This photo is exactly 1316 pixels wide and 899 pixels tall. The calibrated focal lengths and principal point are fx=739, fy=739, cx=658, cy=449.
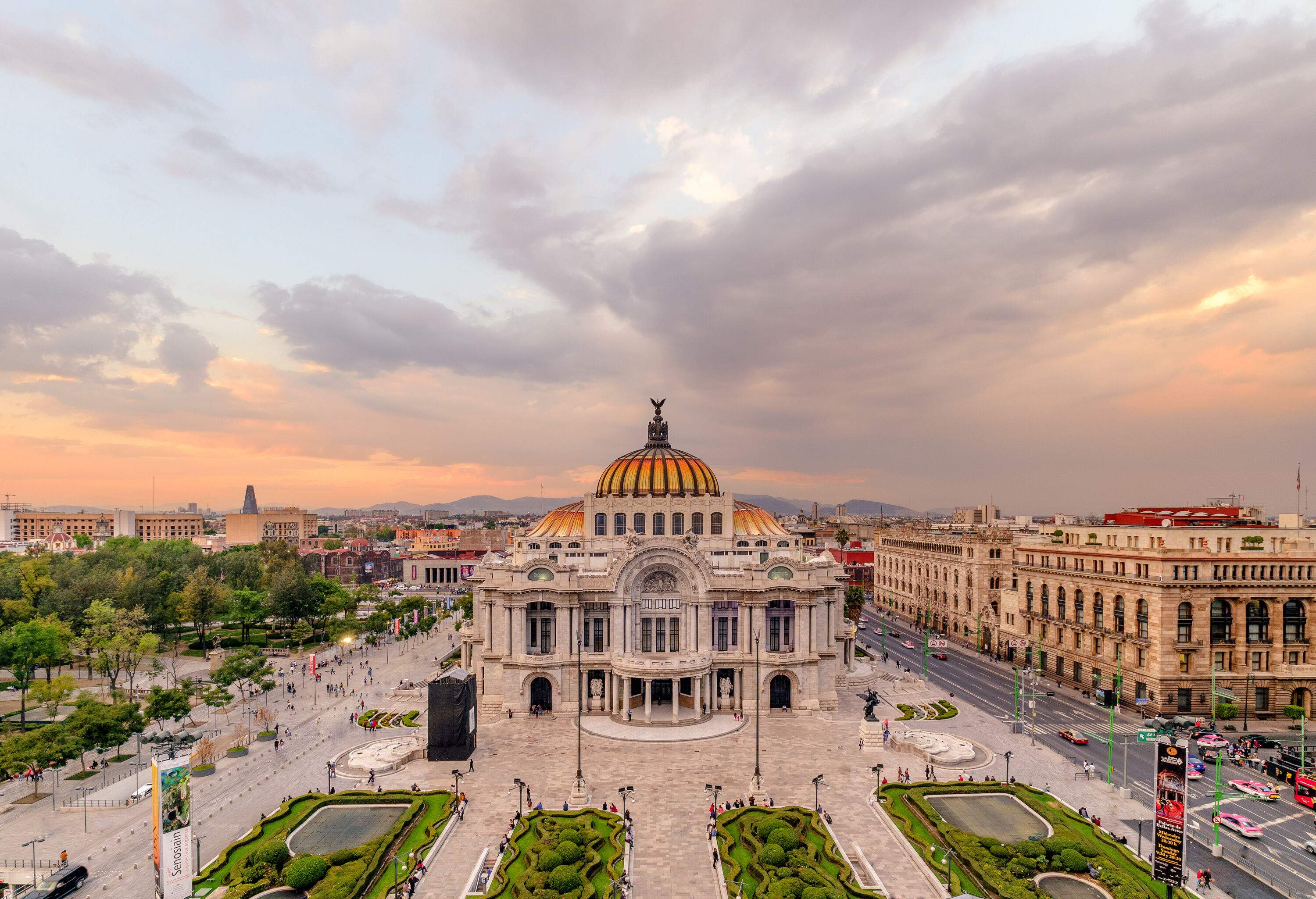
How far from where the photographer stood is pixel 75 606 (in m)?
94.6

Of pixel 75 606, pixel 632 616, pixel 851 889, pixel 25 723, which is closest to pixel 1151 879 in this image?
pixel 851 889

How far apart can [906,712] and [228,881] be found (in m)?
59.2

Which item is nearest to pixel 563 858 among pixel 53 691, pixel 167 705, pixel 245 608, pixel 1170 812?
pixel 1170 812

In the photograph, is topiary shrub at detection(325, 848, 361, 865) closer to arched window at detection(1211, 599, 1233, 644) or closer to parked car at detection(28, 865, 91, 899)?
parked car at detection(28, 865, 91, 899)

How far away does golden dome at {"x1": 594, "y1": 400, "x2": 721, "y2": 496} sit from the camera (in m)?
90.6

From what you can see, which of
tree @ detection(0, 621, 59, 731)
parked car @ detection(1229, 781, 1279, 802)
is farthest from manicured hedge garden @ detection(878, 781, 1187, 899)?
tree @ detection(0, 621, 59, 731)

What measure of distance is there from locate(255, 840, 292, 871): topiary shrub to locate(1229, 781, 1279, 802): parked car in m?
62.7

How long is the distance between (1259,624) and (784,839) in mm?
61088

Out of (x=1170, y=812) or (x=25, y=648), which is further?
(x=25, y=648)

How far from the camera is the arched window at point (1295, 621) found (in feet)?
241

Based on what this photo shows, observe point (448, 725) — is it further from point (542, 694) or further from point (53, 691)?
point (53, 691)

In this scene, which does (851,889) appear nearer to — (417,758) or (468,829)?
(468,829)

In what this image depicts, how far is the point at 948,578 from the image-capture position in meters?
119

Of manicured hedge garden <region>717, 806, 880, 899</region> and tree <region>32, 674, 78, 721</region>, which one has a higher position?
tree <region>32, 674, 78, 721</region>
